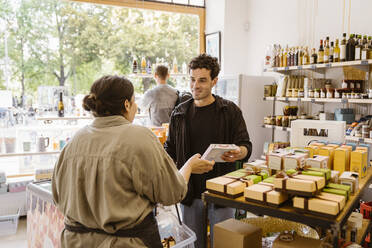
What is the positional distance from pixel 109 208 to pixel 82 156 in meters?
0.27

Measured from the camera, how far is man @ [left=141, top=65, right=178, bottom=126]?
16.5ft

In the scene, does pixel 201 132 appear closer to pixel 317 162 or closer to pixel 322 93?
pixel 317 162

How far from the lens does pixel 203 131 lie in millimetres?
2520

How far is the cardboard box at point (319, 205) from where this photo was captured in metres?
1.54

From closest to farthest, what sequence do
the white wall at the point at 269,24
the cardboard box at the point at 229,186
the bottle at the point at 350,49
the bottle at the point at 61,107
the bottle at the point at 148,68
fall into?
the cardboard box at the point at 229,186
the bottle at the point at 350,49
the white wall at the point at 269,24
the bottle at the point at 61,107
the bottle at the point at 148,68

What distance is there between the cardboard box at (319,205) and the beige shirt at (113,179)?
1.95 ft

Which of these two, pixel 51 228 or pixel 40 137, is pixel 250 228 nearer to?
pixel 51 228

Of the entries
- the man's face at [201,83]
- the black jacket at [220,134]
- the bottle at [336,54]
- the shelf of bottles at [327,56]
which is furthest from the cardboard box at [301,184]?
the bottle at [336,54]

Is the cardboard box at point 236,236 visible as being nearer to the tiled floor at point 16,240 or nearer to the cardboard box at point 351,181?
the cardboard box at point 351,181

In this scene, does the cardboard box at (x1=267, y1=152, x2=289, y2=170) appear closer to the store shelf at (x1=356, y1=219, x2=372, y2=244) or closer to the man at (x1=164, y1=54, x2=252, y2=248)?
the man at (x1=164, y1=54, x2=252, y2=248)

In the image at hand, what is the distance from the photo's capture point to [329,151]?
2.30 metres

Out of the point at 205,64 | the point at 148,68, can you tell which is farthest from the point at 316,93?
the point at 148,68

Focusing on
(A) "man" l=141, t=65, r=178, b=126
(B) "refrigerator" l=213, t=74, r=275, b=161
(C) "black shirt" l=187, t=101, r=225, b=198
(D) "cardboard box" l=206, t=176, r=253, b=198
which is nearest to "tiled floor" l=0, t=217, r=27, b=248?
(A) "man" l=141, t=65, r=178, b=126

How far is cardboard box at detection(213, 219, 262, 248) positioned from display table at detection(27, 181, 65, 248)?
1.03m
